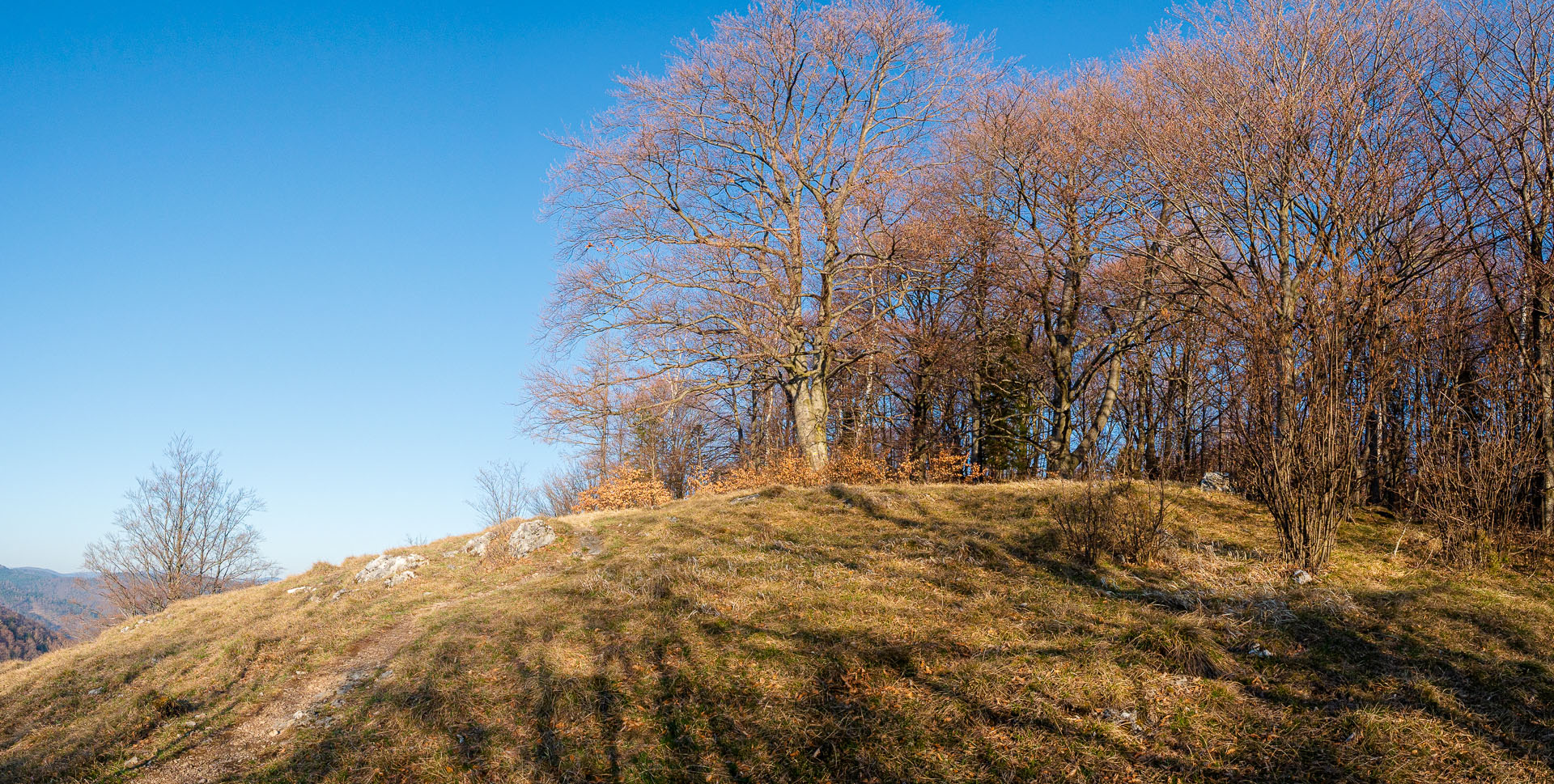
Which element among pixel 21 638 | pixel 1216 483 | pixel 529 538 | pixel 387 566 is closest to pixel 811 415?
pixel 529 538

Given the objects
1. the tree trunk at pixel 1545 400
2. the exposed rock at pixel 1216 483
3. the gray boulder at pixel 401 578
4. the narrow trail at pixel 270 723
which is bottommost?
the narrow trail at pixel 270 723

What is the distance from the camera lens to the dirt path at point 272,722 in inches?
231

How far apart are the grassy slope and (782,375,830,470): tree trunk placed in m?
6.78

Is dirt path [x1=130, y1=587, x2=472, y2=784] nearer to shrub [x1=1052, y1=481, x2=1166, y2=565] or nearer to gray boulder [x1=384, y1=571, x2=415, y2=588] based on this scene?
gray boulder [x1=384, y1=571, x2=415, y2=588]

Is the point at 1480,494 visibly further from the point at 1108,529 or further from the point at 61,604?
the point at 61,604

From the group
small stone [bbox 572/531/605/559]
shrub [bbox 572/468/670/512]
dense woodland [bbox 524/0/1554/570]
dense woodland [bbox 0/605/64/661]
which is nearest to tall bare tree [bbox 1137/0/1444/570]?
dense woodland [bbox 524/0/1554/570]

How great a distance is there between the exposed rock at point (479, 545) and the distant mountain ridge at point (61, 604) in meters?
21.6

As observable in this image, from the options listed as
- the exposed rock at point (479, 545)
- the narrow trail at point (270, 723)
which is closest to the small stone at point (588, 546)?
the exposed rock at point (479, 545)

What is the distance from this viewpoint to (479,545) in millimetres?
12188

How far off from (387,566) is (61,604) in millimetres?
84690

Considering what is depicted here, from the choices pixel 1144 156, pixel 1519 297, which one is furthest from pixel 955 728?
pixel 1519 297

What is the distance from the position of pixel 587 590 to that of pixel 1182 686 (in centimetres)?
599

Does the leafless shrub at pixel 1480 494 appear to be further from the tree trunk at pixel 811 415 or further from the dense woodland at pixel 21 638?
the dense woodland at pixel 21 638

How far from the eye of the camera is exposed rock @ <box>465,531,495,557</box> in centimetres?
1192
